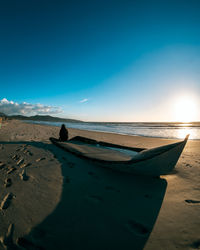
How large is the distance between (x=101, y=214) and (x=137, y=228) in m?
0.59

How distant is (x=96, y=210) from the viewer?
2100 millimetres

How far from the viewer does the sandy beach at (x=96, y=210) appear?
1.56 meters

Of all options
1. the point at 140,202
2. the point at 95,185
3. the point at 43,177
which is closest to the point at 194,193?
the point at 140,202

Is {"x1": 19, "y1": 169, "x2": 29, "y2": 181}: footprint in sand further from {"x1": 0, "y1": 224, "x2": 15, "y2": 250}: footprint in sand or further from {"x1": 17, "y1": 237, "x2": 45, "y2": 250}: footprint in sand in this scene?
{"x1": 17, "y1": 237, "x2": 45, "y2": 250}: footprint in sand

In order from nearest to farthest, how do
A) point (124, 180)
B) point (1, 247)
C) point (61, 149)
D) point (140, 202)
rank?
point (1, 247) → point (140, 202) → point (124, 180) → point (61, 149)

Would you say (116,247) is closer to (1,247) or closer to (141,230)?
(141,230)

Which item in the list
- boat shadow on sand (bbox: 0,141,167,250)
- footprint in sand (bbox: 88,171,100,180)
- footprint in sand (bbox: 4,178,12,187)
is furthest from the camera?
footprint in sand (bbox: 88,171,100,180)

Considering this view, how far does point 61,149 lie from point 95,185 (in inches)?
144

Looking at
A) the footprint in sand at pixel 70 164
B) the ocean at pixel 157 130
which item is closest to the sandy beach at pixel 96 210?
the footprint in sand at pixel 70 164

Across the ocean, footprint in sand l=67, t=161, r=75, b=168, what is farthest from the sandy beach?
the ocean

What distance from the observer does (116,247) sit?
4.91ft

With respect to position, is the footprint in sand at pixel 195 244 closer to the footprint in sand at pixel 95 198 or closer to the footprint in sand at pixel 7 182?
the footprint in sand at pixel 95 198

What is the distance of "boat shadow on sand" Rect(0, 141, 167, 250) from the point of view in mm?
1539

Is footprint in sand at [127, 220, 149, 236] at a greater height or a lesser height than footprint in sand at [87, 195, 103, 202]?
lesser
